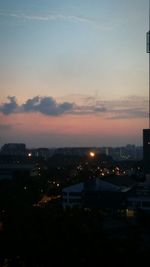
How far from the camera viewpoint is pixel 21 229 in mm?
10734

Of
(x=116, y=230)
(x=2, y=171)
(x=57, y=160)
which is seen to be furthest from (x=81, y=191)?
(x=57, y=160)

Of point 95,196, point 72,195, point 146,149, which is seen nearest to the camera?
point 95,196

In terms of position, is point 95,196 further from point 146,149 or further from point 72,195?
point 146,149

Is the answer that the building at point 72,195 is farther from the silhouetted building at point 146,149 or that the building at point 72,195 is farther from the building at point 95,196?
the silhouetted building at point 146,149

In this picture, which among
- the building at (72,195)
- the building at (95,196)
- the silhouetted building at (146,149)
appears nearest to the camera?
the building at (95,196)

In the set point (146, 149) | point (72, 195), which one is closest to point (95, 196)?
point (72, 195)

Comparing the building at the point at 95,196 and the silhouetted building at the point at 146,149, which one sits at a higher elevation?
the silhouetted building at the point at 146,149

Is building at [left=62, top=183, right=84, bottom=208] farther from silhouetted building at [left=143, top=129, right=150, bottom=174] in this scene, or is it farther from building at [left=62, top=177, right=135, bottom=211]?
silhouetted building at [left=143, top=129, right=150, bottom=174]

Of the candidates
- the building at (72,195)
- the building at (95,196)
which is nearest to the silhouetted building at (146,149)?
the building at (95,196)

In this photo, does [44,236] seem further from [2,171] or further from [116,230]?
[2,171]

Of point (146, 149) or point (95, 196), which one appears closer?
point (95, 196)

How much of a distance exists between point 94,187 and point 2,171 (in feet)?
63.9

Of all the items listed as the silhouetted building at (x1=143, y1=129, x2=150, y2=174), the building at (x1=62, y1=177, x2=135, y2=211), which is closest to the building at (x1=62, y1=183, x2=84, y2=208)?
the building at (x1=62, y1=177, x2=135, y2=211)

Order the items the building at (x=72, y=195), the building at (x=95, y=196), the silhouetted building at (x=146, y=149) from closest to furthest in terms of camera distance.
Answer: the building at (x=95, y=196)
the building at (x=72, y=195)
the silhouetted building at (x=146, y=149)
